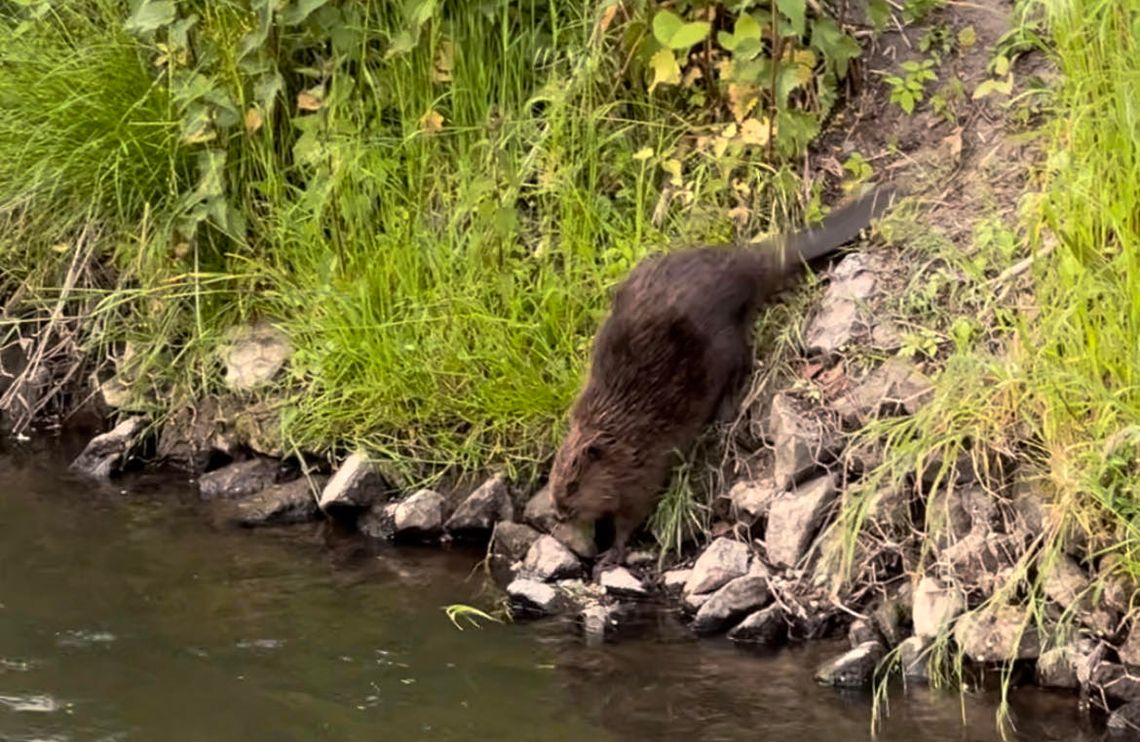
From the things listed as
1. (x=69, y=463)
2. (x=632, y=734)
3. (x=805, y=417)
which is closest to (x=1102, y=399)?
(x=805, y=417)

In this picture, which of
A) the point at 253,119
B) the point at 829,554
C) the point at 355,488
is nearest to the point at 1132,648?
the point at 829,554

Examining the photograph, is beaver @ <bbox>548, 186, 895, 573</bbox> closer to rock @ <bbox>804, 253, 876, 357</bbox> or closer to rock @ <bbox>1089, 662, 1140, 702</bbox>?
rock @ <bbox>804, 253, 876, 357</bbox>

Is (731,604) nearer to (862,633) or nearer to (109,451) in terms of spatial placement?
(862,633)

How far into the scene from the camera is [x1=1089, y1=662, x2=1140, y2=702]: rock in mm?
4066

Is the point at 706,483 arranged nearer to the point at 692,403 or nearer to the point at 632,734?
the point at 692,403

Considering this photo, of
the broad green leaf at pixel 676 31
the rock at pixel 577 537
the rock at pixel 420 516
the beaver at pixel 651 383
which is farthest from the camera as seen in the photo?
the rock at pixel 420 516

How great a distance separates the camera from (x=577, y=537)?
5059 millimetres

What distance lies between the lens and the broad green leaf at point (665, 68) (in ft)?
17.5

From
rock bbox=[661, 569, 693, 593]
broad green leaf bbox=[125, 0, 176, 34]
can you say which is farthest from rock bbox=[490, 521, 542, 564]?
broad green leaf bbox=[125, 0, 176, 34]

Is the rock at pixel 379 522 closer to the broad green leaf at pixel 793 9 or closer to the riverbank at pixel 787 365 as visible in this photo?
the riverbank at pixel 787 365

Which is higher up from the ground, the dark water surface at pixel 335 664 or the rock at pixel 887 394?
the rock at pixel 887 394

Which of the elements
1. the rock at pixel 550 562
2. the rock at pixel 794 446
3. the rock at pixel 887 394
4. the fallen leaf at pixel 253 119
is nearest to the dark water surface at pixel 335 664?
the rock at pixel 550 562

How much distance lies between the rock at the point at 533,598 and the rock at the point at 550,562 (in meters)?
0.09

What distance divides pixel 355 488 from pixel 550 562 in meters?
0.70
